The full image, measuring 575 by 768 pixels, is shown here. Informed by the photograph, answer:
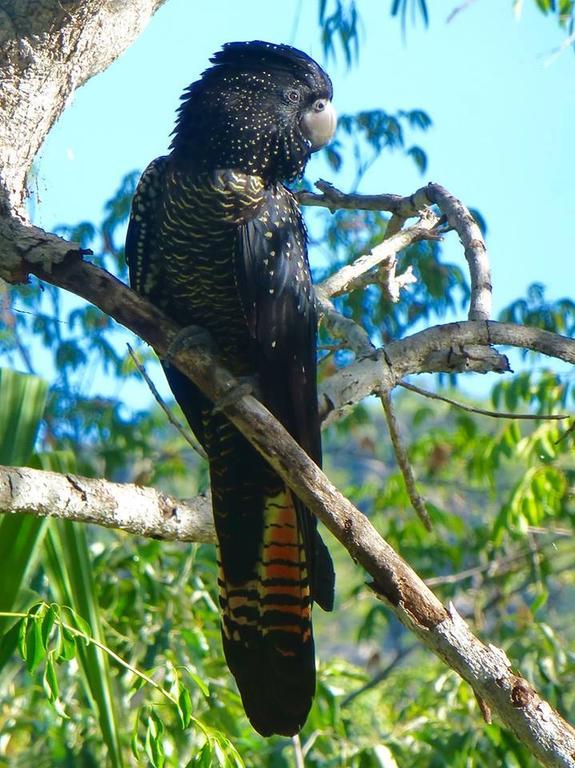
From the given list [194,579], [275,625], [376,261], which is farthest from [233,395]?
[194,579]

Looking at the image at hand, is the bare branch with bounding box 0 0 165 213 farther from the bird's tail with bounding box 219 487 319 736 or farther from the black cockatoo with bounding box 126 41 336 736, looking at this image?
the bird's tail with bounding box 219 487 319 736

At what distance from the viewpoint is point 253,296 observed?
9.36 feet

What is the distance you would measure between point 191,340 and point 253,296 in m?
0.23

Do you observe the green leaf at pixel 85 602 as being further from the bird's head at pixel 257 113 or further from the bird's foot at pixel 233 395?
the bird's head at pixel 257 113

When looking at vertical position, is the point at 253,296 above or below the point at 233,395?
above

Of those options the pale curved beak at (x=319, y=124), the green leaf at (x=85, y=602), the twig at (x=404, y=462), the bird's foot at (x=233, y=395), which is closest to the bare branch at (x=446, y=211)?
the pale curved beak at (x=319, y=124)

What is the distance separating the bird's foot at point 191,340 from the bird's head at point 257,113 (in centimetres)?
50

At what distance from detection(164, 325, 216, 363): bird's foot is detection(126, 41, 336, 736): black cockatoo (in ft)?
0.34

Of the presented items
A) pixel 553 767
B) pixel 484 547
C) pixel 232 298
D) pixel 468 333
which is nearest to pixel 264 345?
pixel 232 298

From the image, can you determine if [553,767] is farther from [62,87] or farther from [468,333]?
[62,87]

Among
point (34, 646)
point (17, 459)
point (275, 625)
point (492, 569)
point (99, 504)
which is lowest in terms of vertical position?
point (34, 646)

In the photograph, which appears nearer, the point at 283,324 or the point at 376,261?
the point at 283,324

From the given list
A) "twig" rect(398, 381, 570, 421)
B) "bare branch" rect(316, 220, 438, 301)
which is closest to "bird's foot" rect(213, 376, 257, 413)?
"twig" rect(398, 381, 570, 421)

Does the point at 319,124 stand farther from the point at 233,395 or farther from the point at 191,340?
the point at 233,395
